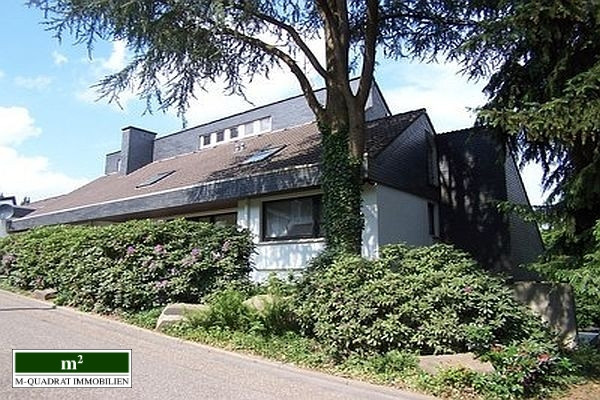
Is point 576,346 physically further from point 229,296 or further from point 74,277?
point 74,277

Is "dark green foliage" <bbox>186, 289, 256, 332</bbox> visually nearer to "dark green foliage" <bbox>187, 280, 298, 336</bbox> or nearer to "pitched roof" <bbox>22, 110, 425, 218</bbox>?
"dark green foliage" <bbox>187, 280, 298, 336</bbox>

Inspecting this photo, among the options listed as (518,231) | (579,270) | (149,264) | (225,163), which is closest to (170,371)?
(149,264)

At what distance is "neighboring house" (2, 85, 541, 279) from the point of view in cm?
1310

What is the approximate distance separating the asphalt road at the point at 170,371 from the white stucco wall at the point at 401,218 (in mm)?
6603

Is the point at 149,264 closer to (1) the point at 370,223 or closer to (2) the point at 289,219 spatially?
(2) the point at 289,219

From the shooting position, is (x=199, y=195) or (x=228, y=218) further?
(x=228, y=218)

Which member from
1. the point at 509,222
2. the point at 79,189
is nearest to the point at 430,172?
the point at 509,222

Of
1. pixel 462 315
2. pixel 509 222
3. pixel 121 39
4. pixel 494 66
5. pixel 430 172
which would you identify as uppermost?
pixel 121 39

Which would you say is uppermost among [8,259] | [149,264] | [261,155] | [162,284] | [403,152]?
[261,155]

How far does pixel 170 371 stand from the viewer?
5.79 metres

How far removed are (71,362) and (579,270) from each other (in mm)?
6446

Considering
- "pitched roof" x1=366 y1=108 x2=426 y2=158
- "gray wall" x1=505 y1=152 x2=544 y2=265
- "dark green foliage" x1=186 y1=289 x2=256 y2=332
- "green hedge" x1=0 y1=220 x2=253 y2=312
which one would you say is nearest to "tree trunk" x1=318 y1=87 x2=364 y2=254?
"green hedge" x1=0 y1=220 x2=253 y2=312

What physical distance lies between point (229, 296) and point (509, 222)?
969 cm

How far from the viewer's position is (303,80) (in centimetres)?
1094
